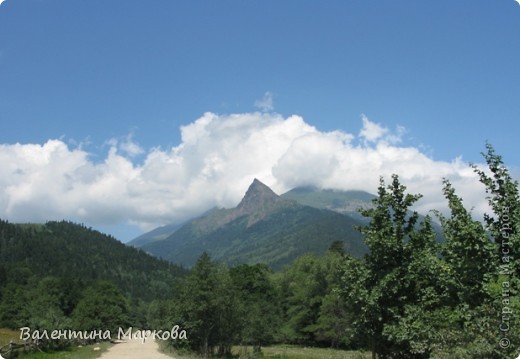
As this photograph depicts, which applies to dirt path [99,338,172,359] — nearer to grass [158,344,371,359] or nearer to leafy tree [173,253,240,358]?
grass [158,344,371,359]

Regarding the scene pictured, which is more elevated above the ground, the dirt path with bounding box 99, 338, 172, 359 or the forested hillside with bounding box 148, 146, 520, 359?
the forested hillside with bounding box 148, 146, 520, 359

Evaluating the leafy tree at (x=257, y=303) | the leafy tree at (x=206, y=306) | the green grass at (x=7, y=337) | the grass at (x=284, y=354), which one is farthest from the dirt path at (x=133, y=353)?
the leafy tree at (x=257, y=303)

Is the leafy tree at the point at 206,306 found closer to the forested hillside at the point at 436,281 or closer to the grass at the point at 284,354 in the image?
the grass at the point at 284,354

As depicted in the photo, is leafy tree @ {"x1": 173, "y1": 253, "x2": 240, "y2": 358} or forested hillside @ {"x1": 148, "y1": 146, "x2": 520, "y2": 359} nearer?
forested hillside @ {"x1": 148, "y1": 146, "x2": 520, "y2": 359}

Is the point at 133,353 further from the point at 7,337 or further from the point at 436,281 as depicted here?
the point at 436,281

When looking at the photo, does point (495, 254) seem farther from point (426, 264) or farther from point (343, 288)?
point (343, 288)

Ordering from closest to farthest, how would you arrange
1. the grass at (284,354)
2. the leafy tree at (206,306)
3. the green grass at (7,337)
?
the grass at (284,354) < the leafy tree at (206,306) < the green grass at (7,337)

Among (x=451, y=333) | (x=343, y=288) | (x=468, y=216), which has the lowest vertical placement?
(x=451, y=333)

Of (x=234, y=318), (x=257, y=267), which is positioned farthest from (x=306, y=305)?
(x=234, y=318)

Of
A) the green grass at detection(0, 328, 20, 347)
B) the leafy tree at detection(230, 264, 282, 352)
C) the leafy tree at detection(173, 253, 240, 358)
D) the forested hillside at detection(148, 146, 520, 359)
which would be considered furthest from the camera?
the leafy tree at detection(230, 264, 282, 352)

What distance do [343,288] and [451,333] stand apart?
7.59 metres

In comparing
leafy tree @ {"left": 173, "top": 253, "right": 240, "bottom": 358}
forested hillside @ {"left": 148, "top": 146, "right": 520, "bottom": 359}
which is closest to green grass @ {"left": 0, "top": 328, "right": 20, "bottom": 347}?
leafy tree @ {"left": 173, "top": 253, "right": 240, "bottom": 358}

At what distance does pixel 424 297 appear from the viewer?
19.5m

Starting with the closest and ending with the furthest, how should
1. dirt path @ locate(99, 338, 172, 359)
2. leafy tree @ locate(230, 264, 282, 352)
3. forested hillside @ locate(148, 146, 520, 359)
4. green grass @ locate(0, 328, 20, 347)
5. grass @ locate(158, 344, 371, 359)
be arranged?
forested hillside @ locate(148, 146, 520, 359) → dirt path @ locate(99, 338, 172, 359) → grass @ locate(158, 344, 371, 359) → green grass @ locate(0, 328, 20, 347) → leafy tree @ locate(230, 264, 282, 352)
